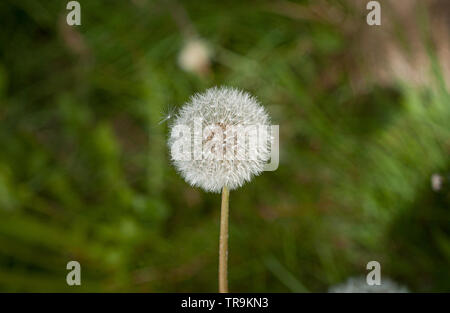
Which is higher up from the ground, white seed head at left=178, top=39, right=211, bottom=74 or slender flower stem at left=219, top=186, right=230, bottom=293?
white seed head at left=178, top=39, right=211, bottom=74

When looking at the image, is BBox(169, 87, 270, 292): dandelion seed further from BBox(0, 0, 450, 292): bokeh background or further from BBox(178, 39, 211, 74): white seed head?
BBox(178, 39, 211, 74): white seed head

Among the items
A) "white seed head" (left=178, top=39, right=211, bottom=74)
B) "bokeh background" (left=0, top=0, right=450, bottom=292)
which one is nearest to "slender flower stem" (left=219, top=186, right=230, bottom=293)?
"bokeh background" (left=0, top=0, right=450, bottom=292)

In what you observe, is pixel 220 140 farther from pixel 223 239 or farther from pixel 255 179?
pixel 255 179

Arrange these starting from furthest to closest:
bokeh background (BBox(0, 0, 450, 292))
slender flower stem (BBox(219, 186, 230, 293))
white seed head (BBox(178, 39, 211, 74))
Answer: white seed head (BBox(178, 39, 211, 74)) < bokeh background (BBox(0, 0, 450, 292)) < slender flower stem (BBox(219, 186, 230, 293))

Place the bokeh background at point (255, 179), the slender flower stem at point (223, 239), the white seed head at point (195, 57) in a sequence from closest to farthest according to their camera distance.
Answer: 1. the slender flower stem at point (223, 239)
2. the bokeh background at point (255, 179)
3. the white seed head at point (195, 57)

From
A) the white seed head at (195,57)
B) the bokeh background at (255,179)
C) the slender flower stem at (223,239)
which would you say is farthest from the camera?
the white seed head at (195,57)

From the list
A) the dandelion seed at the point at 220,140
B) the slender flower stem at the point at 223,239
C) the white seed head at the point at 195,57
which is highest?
the white seed head at the point at 195,57

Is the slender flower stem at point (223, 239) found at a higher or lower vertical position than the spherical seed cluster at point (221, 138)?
lower

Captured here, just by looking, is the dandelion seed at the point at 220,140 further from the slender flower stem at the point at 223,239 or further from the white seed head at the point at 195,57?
the white seed head at the point at 195,57

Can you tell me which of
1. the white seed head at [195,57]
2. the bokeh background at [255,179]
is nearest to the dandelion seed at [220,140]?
the bokeh background at [255,179]

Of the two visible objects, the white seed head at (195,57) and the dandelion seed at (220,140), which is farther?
the white seed head at (195,57)
